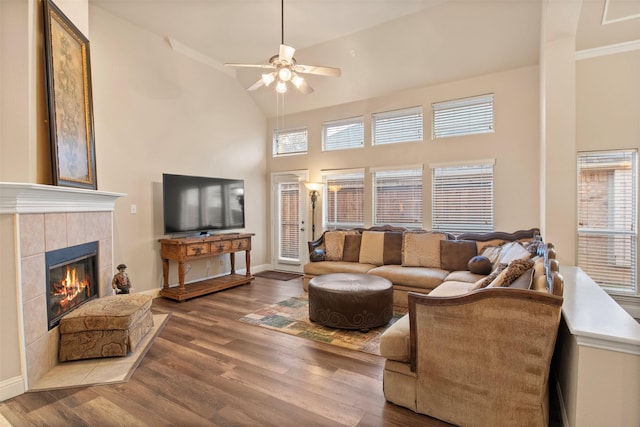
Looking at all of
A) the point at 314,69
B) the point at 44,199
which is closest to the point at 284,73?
the point at 314,69

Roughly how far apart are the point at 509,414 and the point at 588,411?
38cm

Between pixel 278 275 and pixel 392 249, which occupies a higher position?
pixel 392 249

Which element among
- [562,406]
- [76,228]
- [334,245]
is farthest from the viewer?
[334,245]

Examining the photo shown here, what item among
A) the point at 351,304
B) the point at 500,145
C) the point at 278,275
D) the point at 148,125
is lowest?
the point at 278,275

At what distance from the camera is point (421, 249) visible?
460cm

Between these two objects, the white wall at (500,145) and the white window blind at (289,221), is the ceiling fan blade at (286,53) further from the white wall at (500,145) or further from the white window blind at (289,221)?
the white window blind at (289,221)

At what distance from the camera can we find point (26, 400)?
7.22 feet

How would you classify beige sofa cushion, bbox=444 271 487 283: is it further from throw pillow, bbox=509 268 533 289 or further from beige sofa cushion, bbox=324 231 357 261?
beige sofa cushion, bbox=324 231 357 261

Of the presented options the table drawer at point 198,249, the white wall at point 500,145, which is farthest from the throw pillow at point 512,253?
the table drawer at point 198,249

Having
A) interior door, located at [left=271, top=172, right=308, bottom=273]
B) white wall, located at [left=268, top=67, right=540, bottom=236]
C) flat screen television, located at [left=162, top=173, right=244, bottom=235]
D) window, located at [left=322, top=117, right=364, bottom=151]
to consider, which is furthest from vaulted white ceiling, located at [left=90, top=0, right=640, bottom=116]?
interior door, located at [left=271, top=172, right=308, bottom=273]

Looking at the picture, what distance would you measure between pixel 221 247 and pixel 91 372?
272cm

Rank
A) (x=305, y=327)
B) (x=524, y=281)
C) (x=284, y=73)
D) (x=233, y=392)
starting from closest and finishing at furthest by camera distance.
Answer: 1. (x=524, y=281)
2. (x=233, y=392)
3. (x=284, y=73)
4. (x=305, y=327)

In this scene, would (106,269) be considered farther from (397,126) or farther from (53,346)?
(397,126)

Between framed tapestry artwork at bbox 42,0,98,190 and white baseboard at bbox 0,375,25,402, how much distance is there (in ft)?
5.11
